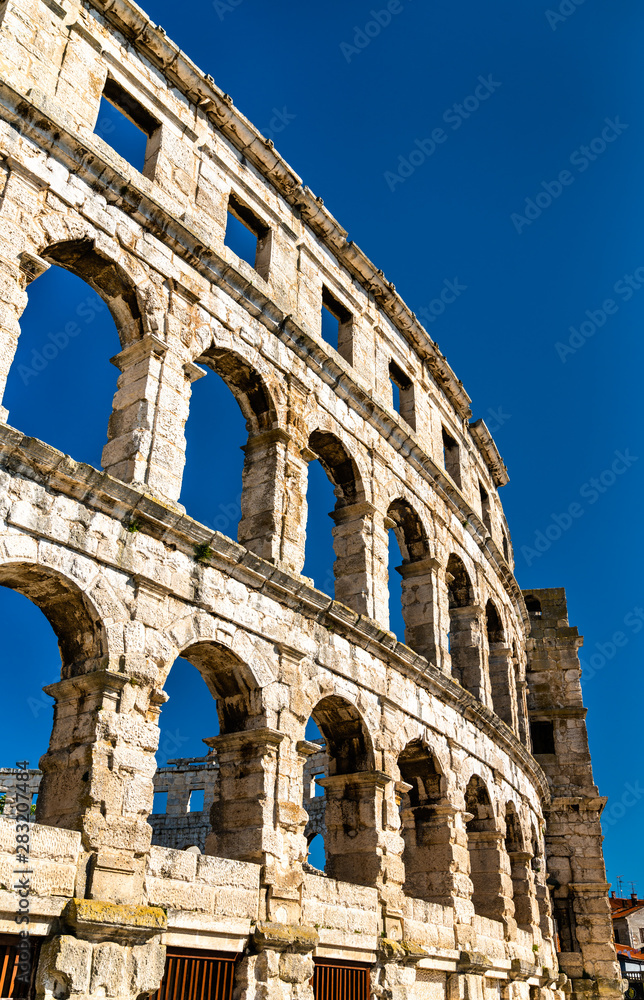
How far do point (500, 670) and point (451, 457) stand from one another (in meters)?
4.63

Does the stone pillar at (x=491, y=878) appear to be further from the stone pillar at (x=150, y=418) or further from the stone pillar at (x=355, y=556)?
the stone pillar at (x=150, y=418)

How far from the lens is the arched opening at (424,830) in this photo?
12.2 meters

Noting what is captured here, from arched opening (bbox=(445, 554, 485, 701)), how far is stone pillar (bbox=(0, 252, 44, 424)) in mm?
9411

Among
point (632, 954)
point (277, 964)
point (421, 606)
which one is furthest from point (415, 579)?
point (632, 954)

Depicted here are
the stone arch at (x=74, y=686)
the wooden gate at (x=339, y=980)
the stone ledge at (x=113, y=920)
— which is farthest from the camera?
the wooden gate at (x=339, y=980)

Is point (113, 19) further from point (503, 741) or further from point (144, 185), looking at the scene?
point (503, 741)

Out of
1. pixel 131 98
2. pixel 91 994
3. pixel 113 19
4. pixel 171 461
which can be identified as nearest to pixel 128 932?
pixel 91 994

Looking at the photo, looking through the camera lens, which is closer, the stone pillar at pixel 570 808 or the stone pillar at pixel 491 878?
the stone pillar at pixel 491 878

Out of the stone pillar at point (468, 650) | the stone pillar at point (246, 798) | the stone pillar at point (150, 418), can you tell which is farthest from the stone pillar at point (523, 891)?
the stone pillar at point (150, 418)

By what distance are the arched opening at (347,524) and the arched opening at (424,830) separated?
92.5 inches

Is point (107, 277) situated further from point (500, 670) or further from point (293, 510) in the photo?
point (500, 670)

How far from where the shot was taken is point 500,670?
59.6 ft

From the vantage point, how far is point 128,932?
701 cm

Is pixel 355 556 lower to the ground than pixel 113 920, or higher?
higher
